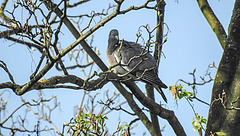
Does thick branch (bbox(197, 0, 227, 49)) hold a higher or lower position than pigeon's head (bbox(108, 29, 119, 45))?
lower

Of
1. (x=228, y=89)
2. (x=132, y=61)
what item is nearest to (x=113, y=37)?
(x=132, y=61)

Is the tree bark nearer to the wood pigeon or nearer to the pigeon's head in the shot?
the wood pigeon

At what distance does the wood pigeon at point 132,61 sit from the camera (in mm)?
5555

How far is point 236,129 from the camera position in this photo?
4.28 m

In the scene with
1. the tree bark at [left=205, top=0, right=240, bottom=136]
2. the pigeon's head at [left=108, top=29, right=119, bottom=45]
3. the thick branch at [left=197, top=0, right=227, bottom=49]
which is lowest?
the tree bark at [left=205, top=0, right=240, bottom=136]

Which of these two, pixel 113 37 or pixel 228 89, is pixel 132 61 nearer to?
pixel 113 37

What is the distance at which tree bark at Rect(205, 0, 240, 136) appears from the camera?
14.1 ft

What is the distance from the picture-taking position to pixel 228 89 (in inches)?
177

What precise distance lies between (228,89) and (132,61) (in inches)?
86.9

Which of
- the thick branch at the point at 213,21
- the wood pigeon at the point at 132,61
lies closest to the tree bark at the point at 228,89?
the thick branch at the point at 213,21

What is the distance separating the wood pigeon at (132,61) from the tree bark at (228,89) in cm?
105

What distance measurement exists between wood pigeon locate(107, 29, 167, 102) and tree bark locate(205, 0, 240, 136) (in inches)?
41.2

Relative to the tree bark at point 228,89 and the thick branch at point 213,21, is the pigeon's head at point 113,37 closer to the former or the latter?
the thick branch at point 213,21

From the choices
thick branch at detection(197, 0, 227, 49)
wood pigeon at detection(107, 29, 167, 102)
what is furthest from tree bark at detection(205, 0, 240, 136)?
wood pigeon at detection(107, 29, 167, 102)
